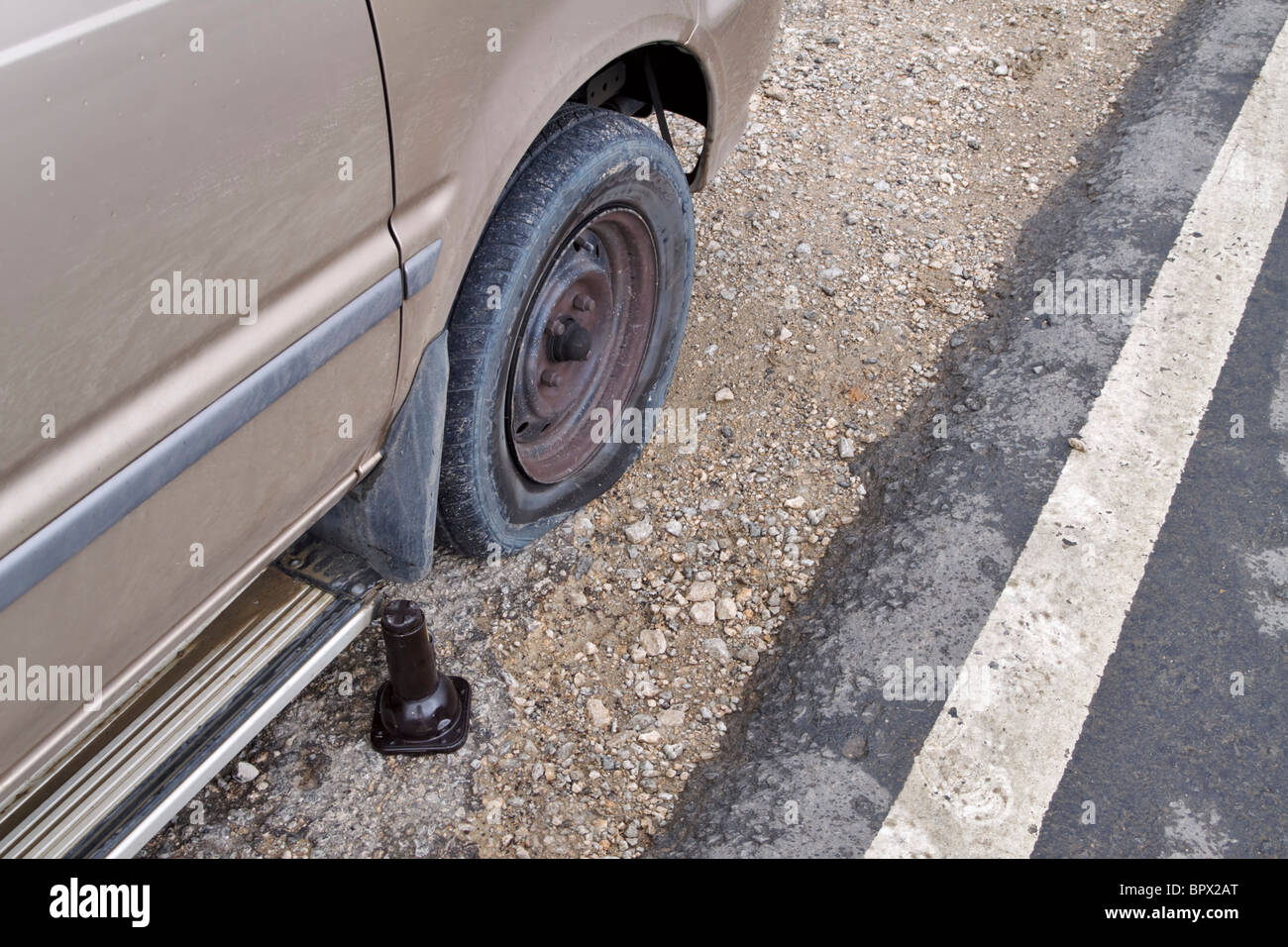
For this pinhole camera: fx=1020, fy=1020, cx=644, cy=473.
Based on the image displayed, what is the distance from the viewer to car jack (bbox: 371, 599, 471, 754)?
7.25 ft

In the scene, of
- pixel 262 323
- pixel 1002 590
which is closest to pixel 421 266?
pixel 262 323

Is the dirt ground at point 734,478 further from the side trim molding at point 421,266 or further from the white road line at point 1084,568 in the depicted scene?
the side trim molding at point 421,266

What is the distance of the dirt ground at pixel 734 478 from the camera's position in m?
2.28

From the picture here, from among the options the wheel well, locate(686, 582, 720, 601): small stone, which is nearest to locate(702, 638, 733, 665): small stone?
locate(686, 582, 720, 601): small stone

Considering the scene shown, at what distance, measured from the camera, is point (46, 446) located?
1391 mm

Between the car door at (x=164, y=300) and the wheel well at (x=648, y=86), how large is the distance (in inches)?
44.0

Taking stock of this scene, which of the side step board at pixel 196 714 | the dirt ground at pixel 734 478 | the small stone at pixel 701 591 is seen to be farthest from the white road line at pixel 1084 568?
the side step board at pixel 196 714

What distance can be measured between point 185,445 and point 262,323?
230 millimetres

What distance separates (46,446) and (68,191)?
1.16 feet

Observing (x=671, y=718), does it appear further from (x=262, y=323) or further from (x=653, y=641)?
(x=262, y=323)

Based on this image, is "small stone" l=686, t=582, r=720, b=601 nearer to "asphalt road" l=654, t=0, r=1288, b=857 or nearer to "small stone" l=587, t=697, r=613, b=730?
"asphalt road" l=654, t=0, r=1288, b=857

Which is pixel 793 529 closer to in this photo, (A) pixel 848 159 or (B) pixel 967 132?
(A) pixel 848 159

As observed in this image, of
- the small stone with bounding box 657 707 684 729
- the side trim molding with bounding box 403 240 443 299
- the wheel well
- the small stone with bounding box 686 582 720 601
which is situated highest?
the wheel well
